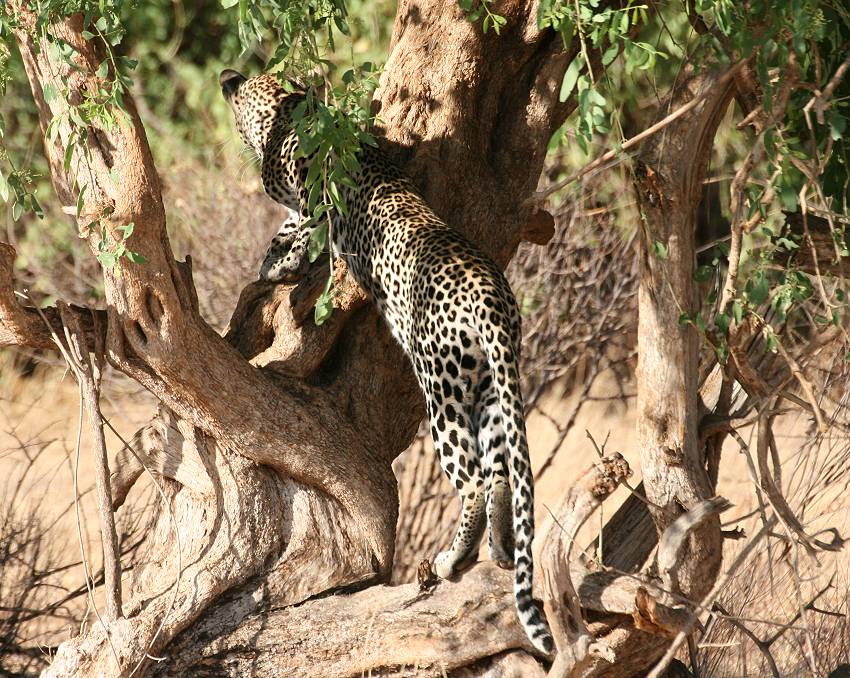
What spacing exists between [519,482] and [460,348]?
0.66 m

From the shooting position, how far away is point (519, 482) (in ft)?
14.3

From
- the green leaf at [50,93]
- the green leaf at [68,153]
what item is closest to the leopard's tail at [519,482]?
the green leaf at [68,153]

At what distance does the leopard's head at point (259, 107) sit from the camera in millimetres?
6602

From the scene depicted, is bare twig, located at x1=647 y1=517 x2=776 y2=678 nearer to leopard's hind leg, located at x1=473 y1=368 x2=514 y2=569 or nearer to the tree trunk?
the tree trunk

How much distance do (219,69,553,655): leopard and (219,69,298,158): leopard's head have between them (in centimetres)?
126

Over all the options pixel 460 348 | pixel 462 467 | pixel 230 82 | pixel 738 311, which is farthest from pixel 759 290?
pixel 230 82

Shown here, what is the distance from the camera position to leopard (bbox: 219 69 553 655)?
174 inches

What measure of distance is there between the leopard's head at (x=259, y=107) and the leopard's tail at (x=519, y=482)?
256 cm

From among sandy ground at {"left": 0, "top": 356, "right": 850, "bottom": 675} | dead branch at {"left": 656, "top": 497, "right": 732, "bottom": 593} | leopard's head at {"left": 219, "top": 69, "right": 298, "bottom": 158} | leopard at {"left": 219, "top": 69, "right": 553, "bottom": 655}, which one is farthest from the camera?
sandy ground at {"left": 0, "top": 356, "right": 850, "bottom": 675}

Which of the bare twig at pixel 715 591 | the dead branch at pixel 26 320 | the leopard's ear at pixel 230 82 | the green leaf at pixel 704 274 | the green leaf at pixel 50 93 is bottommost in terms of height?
the bare twig at pixel 715 591

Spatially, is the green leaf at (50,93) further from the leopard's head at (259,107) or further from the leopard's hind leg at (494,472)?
the leopard's head at (259,107)

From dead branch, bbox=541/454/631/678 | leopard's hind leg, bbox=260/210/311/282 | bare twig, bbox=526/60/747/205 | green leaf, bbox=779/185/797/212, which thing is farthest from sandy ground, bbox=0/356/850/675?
green leaf, bbox=779/185/797/212

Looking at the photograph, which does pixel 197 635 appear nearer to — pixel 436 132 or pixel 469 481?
pixel 469 481

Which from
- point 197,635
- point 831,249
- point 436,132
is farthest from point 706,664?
point 436,132
